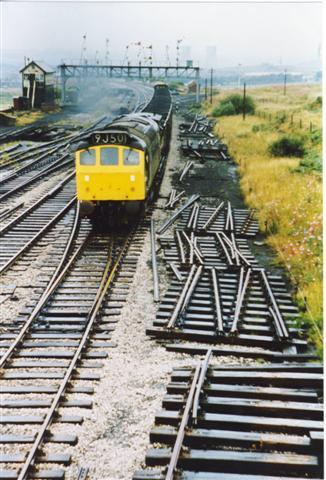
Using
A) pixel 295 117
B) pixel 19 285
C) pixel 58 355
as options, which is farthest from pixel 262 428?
pixel 295 117

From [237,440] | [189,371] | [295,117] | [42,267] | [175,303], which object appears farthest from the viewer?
[295,117]

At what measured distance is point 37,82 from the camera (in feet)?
135

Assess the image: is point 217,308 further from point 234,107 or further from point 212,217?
point 234,107

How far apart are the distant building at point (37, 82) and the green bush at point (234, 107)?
13344 mm

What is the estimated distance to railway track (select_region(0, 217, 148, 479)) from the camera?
18.7ft

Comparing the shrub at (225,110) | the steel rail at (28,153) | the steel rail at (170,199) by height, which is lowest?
the steel rail at (170,199)

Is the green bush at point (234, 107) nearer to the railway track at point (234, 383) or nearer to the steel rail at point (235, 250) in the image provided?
the steel rail at point (235, 250)

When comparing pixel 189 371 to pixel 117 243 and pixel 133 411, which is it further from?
pixel 117 243

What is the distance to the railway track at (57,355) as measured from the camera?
570 centimetres

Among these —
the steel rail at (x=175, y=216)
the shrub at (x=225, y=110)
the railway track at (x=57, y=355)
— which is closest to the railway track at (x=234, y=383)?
the railway track at (x=57, y=355)

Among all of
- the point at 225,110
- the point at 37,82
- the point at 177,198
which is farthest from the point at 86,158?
the point at 37,82

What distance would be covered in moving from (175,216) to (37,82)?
30394 mm

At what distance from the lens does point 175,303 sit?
9367 mm

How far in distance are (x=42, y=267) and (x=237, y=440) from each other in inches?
262
